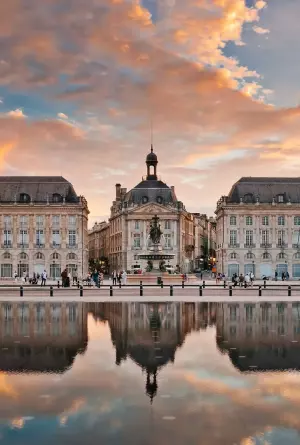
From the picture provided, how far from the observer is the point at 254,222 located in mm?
119938

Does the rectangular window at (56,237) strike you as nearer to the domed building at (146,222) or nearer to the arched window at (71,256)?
the arched window at (71,256)

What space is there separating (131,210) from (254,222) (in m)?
26.7

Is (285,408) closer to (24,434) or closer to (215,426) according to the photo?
(215,426)

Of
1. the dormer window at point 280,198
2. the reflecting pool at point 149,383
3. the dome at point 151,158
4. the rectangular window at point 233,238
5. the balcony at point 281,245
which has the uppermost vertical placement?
the dome at point 151,158

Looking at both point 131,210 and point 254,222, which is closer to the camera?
point 254,222

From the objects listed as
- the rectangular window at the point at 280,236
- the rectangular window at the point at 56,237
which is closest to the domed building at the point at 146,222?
the rectangular window at the point at 56,237

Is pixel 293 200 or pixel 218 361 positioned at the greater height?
pixel 293 200

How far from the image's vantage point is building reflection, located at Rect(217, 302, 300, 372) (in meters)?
16.7

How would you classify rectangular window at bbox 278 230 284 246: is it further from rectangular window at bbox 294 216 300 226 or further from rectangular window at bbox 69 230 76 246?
rectangular window at bbox 69 230 76 246

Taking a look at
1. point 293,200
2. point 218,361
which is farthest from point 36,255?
point 218,361

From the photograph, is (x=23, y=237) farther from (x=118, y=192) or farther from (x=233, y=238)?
(x=118, y=192)

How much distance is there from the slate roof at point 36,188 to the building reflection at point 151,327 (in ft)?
272

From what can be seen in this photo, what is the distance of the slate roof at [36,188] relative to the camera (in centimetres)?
11819

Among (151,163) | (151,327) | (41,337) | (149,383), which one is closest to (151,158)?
(151,163)
